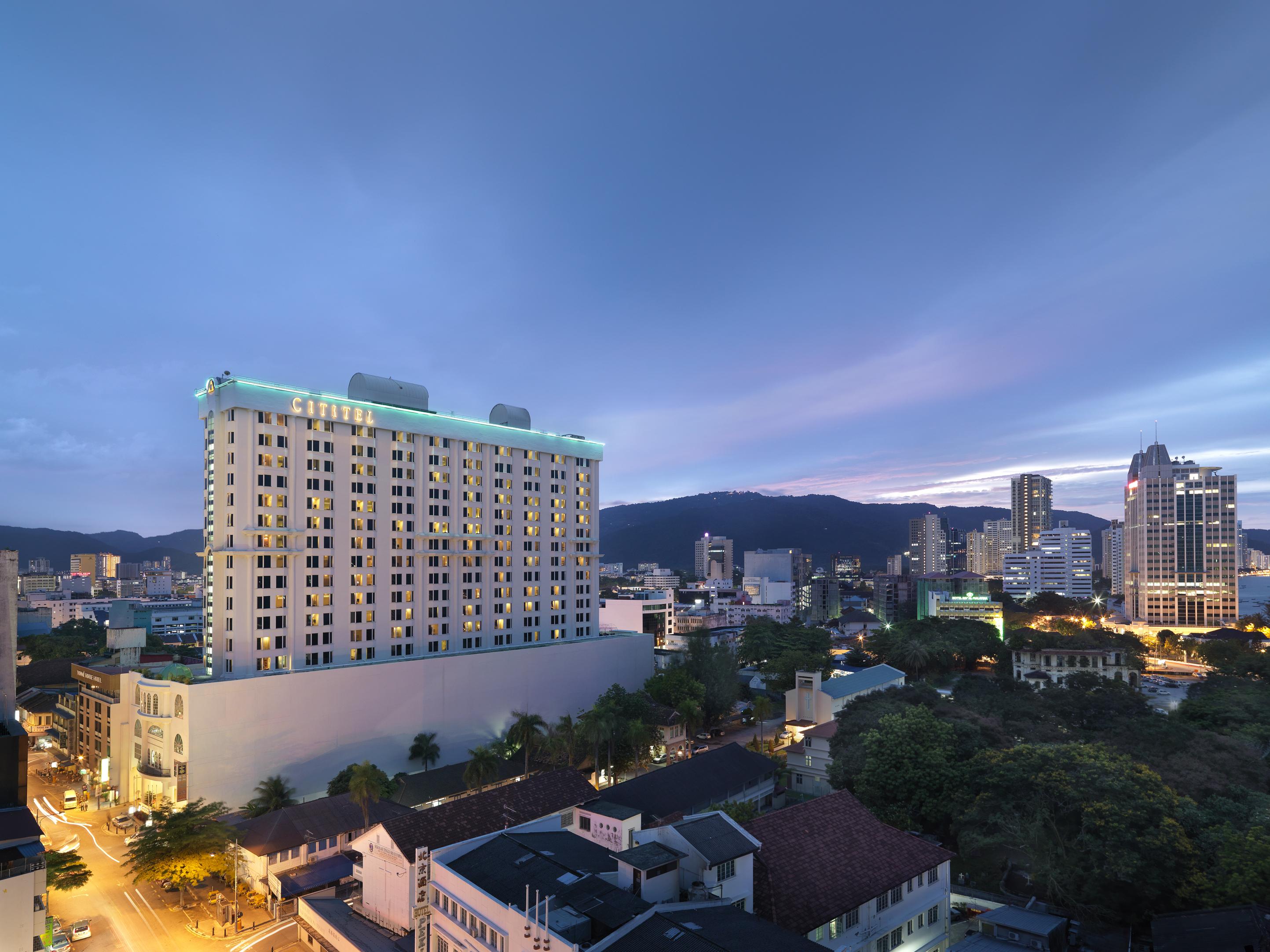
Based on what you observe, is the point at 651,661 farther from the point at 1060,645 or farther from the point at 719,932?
the point at 719,932

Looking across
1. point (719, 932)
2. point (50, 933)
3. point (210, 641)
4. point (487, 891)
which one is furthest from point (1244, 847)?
point (210, 641)

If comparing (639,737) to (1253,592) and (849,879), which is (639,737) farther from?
(1253,592)

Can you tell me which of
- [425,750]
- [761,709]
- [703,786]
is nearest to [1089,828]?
[703,786]

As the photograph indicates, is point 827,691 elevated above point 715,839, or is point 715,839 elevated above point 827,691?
point 715,839

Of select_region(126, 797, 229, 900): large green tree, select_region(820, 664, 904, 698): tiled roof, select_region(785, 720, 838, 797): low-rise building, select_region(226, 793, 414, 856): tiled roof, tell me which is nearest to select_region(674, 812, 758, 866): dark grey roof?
select_region(226, 793, 414, 856): tiled roof

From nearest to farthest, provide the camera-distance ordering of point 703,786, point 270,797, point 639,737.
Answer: point 703,786 → point 270,797 → point 639,737

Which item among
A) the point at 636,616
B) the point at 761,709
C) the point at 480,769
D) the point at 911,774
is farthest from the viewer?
the point at 636,616

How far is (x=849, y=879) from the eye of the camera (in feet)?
89.5

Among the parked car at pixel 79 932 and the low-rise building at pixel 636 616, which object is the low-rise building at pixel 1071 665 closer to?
the low-rise building at pixel 636 616

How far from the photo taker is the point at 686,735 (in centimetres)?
6400

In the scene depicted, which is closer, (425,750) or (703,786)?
(703,786)

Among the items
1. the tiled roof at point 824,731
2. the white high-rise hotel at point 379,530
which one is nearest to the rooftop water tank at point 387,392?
the white high-rise hotel at point 379,530

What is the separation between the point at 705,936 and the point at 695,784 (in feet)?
83.2

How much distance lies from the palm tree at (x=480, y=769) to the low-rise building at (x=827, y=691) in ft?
98.8
